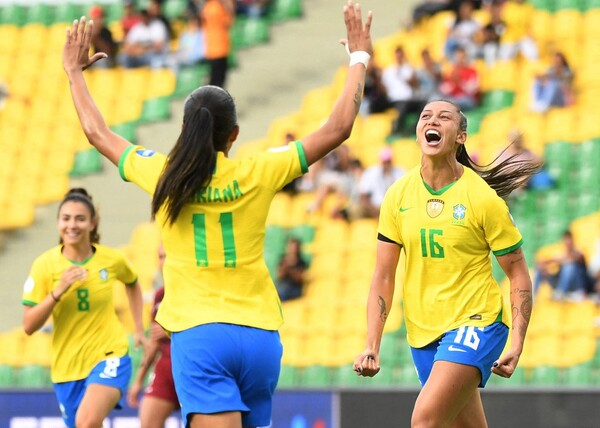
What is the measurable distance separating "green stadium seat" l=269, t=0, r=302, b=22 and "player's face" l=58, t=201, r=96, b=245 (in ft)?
38.8

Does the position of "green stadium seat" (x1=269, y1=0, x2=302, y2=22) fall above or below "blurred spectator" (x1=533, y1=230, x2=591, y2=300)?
above

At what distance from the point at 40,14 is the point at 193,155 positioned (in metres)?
16.9

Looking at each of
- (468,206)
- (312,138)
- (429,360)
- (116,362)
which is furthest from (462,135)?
(116,362)

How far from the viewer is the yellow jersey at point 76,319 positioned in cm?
845

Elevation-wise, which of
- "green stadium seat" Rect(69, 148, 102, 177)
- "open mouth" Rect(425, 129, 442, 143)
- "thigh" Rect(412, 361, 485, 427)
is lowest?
"thigh" Rect(412, 361, 485, 427)

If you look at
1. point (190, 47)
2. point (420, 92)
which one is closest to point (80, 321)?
point (420, 92)

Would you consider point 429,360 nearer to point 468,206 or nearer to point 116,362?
point 468,206

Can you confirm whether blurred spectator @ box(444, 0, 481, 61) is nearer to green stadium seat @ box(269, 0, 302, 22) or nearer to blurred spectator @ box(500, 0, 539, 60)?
blurred spectator @ box(500, 0, 539, 60)

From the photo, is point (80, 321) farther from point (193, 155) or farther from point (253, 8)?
point (253, 8)

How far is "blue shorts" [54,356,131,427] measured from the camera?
8398mm

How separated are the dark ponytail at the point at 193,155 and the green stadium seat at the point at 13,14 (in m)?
16.8

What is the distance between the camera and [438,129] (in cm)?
639

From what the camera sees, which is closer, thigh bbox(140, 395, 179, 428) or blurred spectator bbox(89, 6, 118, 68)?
thigh bbox(140, 395, 179, 428)

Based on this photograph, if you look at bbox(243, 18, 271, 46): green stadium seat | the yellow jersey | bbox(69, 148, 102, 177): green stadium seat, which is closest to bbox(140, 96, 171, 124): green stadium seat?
bbox(69, 148, 102, 177): green stadium seat
